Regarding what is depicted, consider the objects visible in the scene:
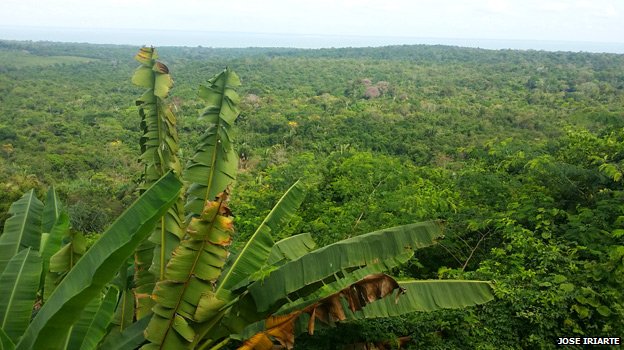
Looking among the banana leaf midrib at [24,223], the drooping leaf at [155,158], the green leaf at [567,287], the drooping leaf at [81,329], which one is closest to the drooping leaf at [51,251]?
the banana leaf midrib at [24,223]

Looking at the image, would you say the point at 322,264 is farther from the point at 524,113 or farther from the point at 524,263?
the point at 524,113

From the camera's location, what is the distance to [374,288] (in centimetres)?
306

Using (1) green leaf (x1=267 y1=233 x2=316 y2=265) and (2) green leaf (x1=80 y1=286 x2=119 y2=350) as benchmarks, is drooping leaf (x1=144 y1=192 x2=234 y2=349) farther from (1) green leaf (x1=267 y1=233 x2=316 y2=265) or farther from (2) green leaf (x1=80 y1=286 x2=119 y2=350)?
(1) green leaf (x1=267 y1=233 x2=316 y2=265)

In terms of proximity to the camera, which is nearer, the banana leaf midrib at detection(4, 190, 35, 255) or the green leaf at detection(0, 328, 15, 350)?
the green leaf at detection(0, 328, 15, 350)

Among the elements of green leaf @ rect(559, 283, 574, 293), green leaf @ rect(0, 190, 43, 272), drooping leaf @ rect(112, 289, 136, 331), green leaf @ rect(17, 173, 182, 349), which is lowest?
green leaf @ rect(559, 283, 574, 293)

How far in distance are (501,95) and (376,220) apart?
4636cm

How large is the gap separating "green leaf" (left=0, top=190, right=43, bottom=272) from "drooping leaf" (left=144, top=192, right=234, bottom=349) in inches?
61.1

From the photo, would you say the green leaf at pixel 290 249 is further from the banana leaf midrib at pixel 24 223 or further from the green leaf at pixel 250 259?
the banana leaf midrib at pixel 24 223

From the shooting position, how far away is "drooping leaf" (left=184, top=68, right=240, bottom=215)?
4.00 metres

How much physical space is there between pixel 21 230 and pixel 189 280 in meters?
1.84

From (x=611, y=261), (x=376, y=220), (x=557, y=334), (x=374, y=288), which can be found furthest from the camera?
(x=376, y=220)

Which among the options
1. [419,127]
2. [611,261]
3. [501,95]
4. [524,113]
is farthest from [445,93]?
[611,261]

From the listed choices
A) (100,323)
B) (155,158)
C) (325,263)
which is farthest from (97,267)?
(155,158)

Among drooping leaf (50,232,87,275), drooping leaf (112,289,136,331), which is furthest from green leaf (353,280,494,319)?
drooping leaf (50,232,87,275)
